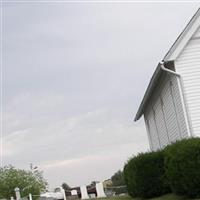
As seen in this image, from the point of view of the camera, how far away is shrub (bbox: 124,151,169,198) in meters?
21.7

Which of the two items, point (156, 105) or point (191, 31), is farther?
point (156, 105)

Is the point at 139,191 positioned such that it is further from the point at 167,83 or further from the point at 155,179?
the point at 167,83

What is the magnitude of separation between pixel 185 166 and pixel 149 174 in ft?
13.9

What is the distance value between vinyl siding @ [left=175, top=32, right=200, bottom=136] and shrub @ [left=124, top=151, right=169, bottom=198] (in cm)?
173

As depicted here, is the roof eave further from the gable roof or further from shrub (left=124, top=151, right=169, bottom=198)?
shrub (left=124, top=151, right=169, bottom=198)

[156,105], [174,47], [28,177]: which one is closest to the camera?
[174,47]

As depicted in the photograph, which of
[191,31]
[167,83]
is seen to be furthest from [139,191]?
[191,31]

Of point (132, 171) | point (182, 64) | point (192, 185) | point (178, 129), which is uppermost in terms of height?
point (182, 64)

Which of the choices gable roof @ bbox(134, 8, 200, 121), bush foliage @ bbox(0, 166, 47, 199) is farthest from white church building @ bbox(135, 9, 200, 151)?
bush foliage @ bbox(0, 166, 47, 199)

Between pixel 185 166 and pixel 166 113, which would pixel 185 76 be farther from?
pixel 185 166

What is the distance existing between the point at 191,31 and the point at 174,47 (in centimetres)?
96

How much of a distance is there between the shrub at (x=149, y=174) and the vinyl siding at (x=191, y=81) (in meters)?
1.73

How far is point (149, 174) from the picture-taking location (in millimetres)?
22125

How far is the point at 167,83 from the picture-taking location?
2411 cm
